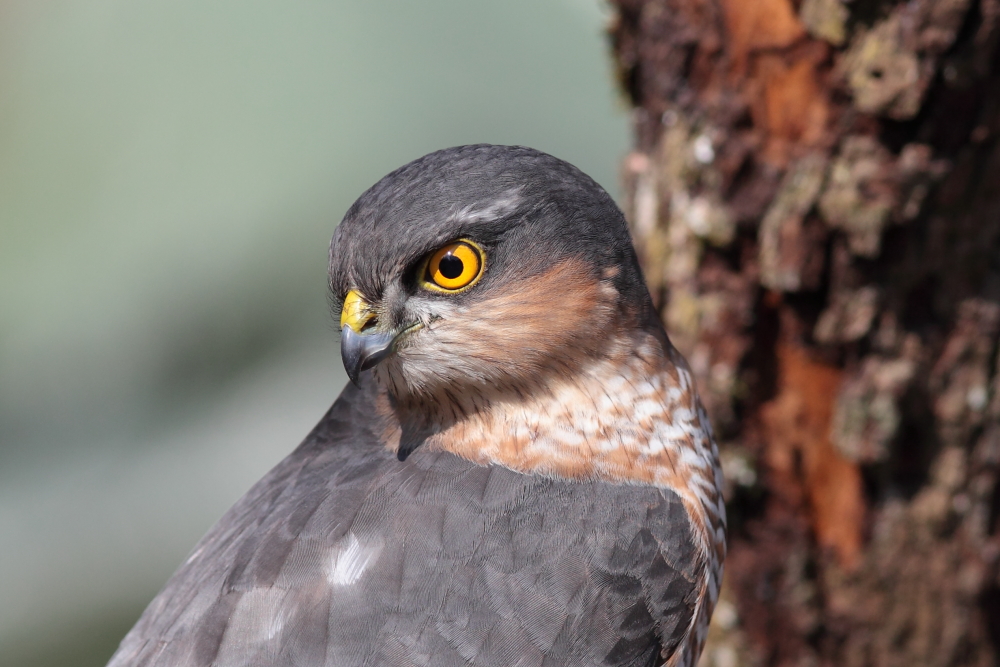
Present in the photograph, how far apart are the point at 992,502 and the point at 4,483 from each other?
5.60m

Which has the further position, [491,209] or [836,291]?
[836,291]

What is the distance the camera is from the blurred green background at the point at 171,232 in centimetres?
592

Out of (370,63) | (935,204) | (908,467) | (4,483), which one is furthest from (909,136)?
(4,483)

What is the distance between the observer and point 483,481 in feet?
8.39

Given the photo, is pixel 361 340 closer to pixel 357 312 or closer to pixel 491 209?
pixel 357 312

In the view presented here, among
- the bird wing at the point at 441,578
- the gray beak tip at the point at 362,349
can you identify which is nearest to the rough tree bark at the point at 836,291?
the bird wing at the point at 441,578

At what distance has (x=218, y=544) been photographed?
2.74 metres

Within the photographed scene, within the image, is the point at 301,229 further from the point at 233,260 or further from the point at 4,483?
the point at 4,483

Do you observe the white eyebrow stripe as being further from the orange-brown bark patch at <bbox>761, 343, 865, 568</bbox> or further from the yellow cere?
the orange-brown bark patch at <bbox>761, 343, 865, 568</bbox>

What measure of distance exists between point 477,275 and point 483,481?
57cm

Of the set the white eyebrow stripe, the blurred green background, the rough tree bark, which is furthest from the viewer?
the blurred green background

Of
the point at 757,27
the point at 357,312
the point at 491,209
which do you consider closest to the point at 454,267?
the point at 491,209

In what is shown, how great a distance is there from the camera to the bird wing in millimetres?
2293

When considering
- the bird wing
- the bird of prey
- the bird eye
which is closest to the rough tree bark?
the bird of prey
